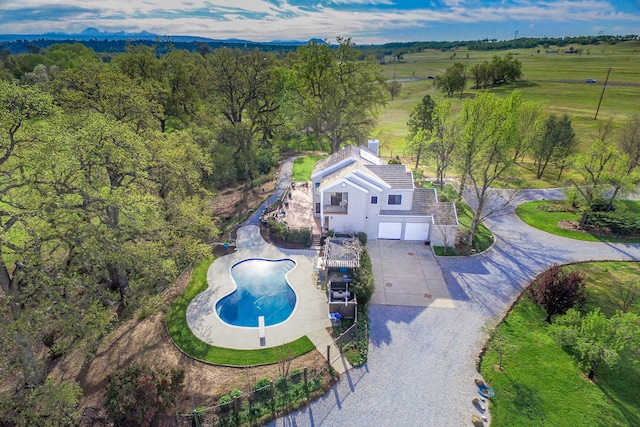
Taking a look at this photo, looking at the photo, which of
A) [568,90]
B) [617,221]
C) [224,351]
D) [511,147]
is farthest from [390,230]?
[568,90]

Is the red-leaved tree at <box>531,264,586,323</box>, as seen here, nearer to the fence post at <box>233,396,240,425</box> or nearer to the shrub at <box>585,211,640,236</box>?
the shrub at <box>585,211,640,236</box>

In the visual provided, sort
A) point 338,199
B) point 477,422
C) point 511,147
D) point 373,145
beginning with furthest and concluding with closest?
point 373,145, point 511,147, point 338,199, point 477,422

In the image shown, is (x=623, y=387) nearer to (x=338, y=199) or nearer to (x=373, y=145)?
(x=338, y=199)

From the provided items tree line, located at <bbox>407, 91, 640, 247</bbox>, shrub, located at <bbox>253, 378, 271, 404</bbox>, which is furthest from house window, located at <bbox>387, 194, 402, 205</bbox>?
shrub, located at <bbox>253, 378, 271, 404</bbox>

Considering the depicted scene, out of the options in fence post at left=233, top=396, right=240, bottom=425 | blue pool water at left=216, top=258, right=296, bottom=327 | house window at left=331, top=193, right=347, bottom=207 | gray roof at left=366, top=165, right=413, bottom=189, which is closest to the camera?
fence post at left=233, top=396, right=240, bottom=425

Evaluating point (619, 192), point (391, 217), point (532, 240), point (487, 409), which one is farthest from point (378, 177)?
point (619, 192)

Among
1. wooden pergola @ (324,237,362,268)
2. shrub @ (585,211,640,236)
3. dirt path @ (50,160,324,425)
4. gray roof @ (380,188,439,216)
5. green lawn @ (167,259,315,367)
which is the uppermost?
gray roof @ (380,188,439,216)

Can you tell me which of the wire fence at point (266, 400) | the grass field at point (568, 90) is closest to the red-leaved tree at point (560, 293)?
the wire fence at point (266, 400)
